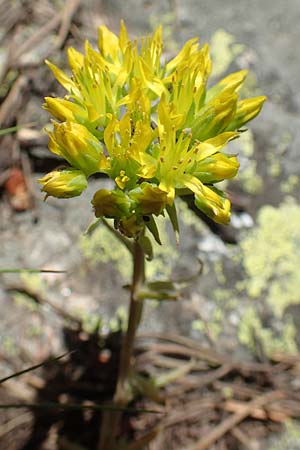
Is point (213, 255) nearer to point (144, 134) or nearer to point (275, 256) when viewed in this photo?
point (275, 256)

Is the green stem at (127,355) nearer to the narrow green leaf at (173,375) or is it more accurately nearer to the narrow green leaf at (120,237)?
the narrow green leaf at (120,237)

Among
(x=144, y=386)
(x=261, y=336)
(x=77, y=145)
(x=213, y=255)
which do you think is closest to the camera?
(x=77, y=145)

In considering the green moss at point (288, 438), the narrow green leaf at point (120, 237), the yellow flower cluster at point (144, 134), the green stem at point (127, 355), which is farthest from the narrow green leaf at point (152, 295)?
the green moss at point (288, 438)

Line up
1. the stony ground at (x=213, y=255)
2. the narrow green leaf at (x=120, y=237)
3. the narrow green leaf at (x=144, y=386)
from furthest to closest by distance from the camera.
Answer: the stony ground at (x=213, y=255)
the narrow green leaf at (x=144, y=386)
the narrow green leaf at (x=120, y=237)

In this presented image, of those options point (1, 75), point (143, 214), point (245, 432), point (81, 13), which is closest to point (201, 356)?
point (245, 432)

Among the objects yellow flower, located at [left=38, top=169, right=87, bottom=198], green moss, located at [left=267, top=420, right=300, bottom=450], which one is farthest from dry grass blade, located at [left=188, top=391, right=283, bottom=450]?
yellow flower, located at [left=38, top=169, right=87, bottom=198]

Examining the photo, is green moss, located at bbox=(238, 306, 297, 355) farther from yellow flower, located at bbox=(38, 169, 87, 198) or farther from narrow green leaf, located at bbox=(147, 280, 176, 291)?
yellow flower, located at bbox=(38, 169, 87, 198)

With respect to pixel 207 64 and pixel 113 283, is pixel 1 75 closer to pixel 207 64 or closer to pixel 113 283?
pixel 113 283

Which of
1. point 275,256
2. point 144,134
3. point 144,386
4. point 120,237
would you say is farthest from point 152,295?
point 275,256
